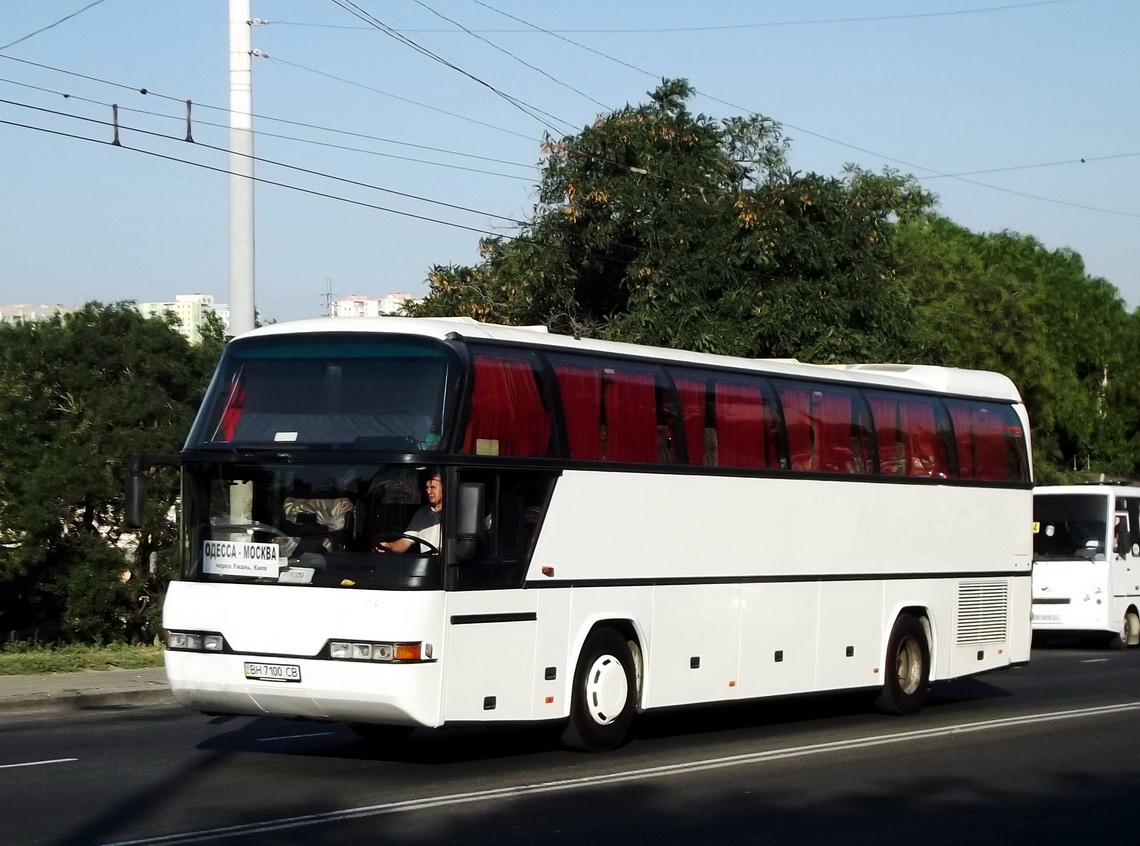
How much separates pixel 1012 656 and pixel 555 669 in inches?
308

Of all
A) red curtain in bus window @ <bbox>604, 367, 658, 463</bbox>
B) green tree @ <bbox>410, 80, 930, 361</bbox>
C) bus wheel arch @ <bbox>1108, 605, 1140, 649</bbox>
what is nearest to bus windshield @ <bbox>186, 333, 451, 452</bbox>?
red curtain in bus window @ <bbox>604, 367, 658, 463</bbox>

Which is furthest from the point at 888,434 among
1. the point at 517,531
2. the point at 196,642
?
the point at 196,642

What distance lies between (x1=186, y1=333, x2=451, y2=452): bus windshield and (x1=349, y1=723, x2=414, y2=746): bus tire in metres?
2.76

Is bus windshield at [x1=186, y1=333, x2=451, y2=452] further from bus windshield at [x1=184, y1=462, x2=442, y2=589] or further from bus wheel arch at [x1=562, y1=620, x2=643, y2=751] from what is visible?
bus wheel arch at [x1=562, y1=620, x2=643, y2=751]

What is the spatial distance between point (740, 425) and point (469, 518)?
12.5 ft

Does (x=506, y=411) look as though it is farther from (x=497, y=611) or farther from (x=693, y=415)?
(x=693, y=415)

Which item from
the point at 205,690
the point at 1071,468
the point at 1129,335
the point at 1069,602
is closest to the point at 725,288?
the point at 1069,602

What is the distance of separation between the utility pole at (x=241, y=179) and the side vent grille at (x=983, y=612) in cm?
1089

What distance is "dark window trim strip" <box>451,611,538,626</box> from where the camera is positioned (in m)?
11.4

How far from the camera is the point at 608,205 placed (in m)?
30.6

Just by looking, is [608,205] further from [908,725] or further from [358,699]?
[358,699]

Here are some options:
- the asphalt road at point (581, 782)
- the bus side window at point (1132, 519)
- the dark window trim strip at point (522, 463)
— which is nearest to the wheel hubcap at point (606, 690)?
the asphalt road at point (581, 782)

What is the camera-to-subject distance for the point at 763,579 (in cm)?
1490

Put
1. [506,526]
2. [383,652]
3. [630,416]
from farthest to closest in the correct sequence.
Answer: [630,416] < [506,526] < [383,652]
